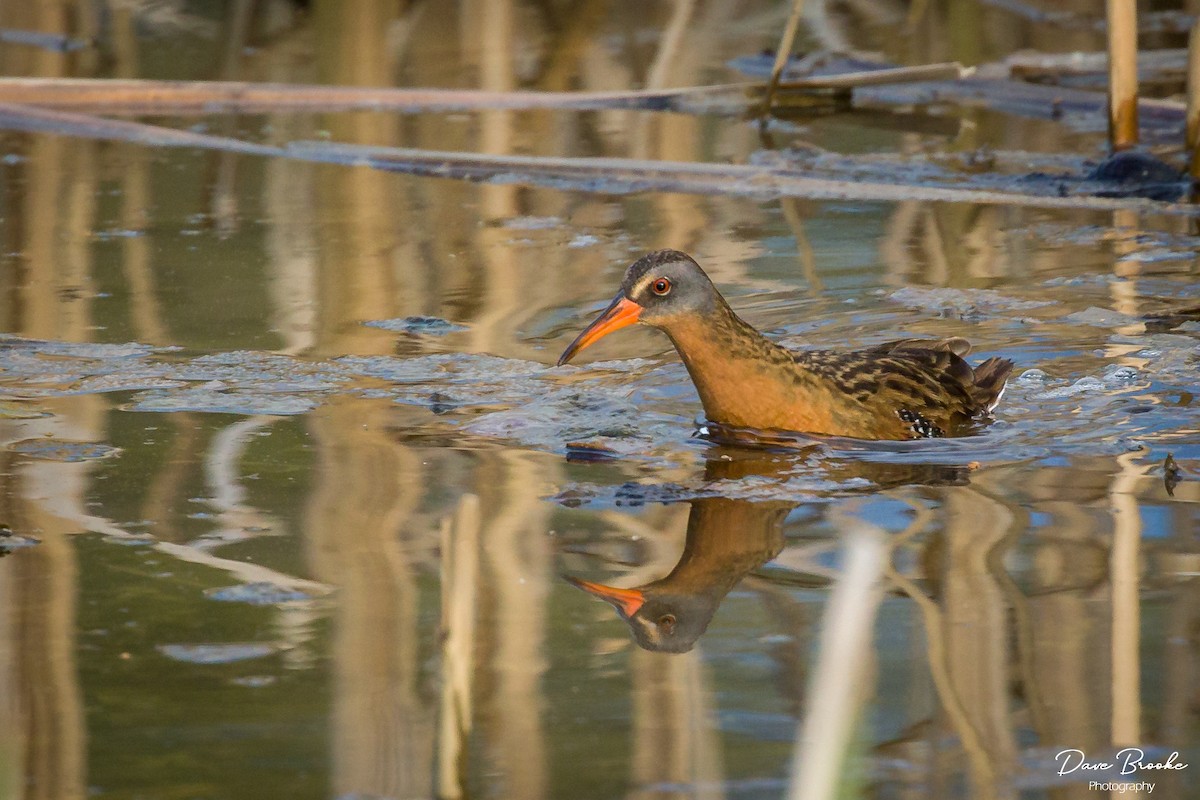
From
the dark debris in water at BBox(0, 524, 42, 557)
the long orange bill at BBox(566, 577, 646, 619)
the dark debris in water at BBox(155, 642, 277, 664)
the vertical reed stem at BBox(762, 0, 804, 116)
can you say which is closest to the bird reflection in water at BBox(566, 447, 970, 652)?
the long orange bill at BBox(566, 577, 646, 619)

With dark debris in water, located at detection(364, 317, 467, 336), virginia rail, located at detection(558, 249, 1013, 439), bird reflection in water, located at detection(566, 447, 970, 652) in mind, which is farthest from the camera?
dark debris in water, located at detection(364, 317, 467, 336)

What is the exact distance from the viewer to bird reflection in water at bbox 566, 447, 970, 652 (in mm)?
3656

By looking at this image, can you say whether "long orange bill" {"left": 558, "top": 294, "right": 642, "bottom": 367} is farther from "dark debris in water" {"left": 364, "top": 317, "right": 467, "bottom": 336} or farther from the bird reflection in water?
"dark debris in water" {"left": 364, "top": 317, "right": 467, "bottom": 336}

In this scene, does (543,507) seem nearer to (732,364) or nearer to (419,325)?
(732,364)

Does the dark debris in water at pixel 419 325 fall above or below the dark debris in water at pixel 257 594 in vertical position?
above

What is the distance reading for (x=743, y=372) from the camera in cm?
522

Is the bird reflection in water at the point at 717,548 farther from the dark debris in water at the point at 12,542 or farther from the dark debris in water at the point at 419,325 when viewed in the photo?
the dark debris in water at the point at 419,325

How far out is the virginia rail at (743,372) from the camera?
205 inches

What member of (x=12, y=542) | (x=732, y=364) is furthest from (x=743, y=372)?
(x=12, y=542)

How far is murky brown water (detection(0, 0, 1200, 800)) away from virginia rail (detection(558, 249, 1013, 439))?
5.8 inches

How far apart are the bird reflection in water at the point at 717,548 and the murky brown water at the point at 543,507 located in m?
0.02

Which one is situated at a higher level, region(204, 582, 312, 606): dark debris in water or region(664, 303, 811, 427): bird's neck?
region(664, 303, 811, 427): bird's neck

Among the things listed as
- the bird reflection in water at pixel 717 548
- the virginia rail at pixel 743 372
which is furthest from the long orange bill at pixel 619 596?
the virginia rail at pixel 743 372

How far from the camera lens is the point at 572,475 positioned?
4.74 meters
